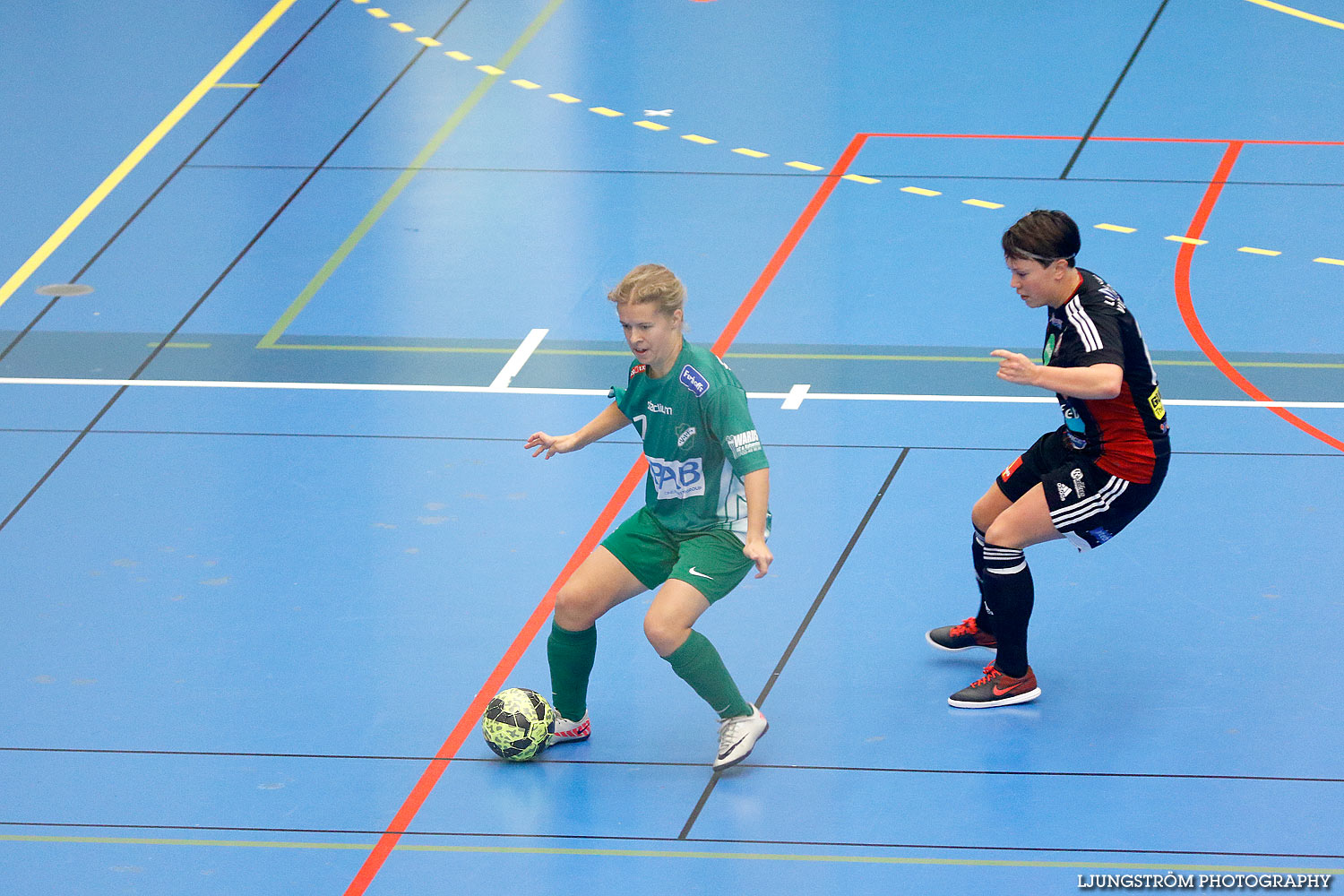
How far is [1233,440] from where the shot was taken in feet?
28.3

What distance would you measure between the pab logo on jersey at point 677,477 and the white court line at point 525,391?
3.13 metres

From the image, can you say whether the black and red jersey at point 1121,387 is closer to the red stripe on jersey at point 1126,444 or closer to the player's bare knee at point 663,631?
the red stripe on jersey at point 1126,444

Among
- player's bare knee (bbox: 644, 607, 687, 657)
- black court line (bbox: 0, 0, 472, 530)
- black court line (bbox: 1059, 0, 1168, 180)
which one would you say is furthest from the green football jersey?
black court line (bbox: 1059, 0, 1168, 180)

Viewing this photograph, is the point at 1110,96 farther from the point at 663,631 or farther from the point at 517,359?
the point at 663,631

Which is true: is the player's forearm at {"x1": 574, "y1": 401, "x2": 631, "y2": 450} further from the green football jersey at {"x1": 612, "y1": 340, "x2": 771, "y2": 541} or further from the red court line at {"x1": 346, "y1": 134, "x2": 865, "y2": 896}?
the red court line at {"x1": 346, "y1": 134, "x2": 865, "y2": 896}

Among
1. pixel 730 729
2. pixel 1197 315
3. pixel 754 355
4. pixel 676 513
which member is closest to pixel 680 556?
pixel 676 513

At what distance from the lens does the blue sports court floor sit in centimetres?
604

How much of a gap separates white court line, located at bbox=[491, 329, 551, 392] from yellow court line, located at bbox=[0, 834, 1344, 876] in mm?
3974

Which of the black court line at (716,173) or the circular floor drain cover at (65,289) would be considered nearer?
the circular floor drain cover at (65,289)

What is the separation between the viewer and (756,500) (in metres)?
5.86

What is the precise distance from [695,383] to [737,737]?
1351 millimetres

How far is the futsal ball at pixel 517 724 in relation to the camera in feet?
20.6

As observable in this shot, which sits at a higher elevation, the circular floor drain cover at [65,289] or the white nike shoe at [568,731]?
the circular floor drain cover at [65,289]

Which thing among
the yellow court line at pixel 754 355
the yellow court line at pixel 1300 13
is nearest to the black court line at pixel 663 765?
the yellow court line at pixel 754 355
